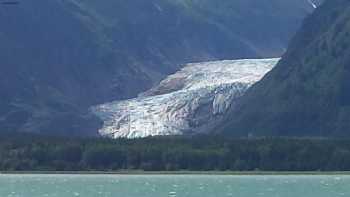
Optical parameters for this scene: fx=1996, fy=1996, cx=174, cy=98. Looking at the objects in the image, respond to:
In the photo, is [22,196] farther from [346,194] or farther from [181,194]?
[346,194]

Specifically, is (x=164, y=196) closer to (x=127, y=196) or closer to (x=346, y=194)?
(x=127, y=196)

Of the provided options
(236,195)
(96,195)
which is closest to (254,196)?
(236,195)

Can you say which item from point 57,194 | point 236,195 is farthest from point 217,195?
point 57,194

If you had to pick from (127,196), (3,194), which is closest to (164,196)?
(127,196)

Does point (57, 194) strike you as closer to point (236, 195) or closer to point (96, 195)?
point (96, 195)

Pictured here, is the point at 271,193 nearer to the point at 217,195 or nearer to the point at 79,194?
the point at 217,195

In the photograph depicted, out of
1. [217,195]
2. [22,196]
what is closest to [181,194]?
[217,195]
